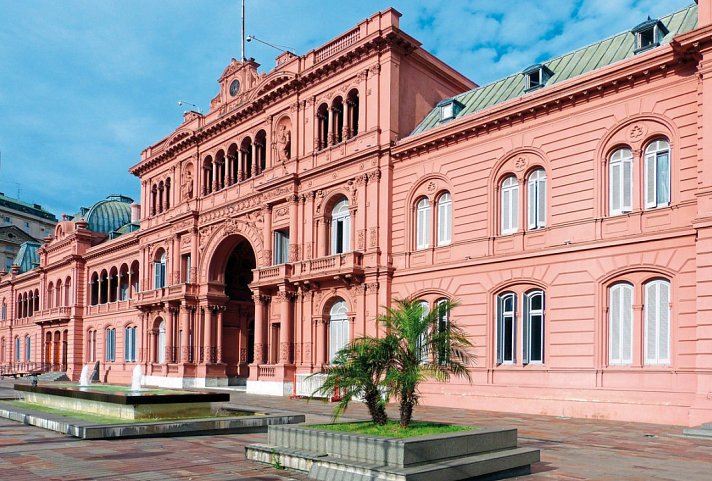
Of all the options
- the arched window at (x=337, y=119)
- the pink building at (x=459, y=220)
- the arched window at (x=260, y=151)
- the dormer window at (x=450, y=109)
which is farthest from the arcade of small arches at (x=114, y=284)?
the dormer window at (x=450, y=109)

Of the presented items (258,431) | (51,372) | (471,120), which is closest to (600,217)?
(471,120)

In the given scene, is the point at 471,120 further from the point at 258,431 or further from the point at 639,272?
the point at 258,431

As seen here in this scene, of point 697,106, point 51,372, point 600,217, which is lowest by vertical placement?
point 51,372

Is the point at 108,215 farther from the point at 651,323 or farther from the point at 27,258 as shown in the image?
the point at 651,323

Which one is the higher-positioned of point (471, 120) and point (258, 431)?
point (471, 120)

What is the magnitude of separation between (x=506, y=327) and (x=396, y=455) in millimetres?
17820

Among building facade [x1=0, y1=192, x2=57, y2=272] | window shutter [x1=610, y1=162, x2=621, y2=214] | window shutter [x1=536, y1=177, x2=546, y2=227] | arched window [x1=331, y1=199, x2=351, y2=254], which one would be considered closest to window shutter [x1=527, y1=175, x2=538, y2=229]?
window shutter [x1=536, y1=177, x2=546, y2=227]

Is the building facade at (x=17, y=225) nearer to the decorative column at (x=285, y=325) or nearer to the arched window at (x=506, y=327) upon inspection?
the decorative column at (x=285, y=325)

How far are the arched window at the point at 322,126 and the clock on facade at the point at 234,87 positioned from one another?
29.9 ft

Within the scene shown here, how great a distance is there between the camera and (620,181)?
24.6 m

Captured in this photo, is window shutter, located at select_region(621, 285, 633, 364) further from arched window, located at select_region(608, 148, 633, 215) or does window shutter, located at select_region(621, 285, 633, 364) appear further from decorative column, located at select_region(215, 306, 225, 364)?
decorative column, located at select_region(215, 306, 225, 364)

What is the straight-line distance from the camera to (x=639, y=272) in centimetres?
2339

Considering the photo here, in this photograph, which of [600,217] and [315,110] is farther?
[315,110]

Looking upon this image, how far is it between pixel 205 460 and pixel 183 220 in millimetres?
35646
